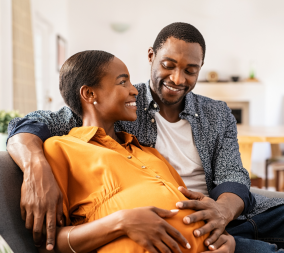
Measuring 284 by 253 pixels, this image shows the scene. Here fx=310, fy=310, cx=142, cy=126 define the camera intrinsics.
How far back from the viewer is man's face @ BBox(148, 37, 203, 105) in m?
1.36

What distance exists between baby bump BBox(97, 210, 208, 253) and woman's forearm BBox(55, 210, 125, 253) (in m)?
0.02

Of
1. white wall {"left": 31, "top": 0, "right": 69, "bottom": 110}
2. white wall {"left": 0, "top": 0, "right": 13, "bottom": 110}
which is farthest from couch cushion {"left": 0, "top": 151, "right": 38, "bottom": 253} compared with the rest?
white wall {"left": 31, "top": 0, "right": 69, "bottom": 110}

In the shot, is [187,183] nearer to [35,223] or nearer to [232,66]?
[35,223]

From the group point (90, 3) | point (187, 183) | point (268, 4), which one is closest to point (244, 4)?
point (268, 4)

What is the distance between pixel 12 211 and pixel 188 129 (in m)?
0.85

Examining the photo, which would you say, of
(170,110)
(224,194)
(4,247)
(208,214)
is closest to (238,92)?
(170,110)

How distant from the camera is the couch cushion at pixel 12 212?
0.84 m

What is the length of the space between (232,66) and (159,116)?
4.95 meters

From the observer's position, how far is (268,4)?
5.86 metres

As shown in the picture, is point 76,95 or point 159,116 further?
point 159,116

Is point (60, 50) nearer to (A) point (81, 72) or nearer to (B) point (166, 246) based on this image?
(A) point (81, 72)

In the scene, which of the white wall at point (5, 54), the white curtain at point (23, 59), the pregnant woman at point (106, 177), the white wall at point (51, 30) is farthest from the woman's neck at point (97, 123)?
→ the white wall at point (51, 30)

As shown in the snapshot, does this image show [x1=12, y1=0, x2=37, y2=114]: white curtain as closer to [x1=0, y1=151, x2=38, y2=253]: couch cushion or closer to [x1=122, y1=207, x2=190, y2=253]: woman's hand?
[x1=0, y1=151, x2=38, y2=253]: couch cushion

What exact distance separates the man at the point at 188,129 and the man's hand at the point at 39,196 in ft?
0.47
